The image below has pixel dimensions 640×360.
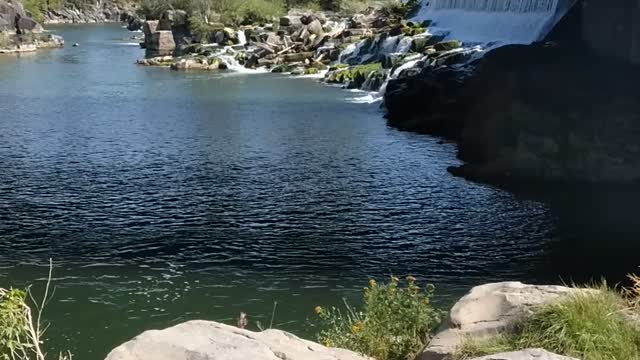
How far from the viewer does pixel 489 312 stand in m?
9.21

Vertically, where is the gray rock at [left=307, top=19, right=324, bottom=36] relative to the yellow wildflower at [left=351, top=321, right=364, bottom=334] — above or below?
above

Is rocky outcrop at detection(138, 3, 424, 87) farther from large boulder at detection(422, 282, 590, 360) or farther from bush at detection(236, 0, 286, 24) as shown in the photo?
large boulder at detection(422, 282, 590, 360)

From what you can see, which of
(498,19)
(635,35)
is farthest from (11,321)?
(498,19)

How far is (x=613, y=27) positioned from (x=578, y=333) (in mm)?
27647

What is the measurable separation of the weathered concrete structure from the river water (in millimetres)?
7626

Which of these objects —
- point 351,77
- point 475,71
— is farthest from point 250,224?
point 351,77

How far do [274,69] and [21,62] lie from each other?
25.3 metres

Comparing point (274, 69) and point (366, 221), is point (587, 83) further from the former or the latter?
point (274, 69)

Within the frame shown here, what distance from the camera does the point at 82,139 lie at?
3397cm

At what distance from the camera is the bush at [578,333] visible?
308 inches

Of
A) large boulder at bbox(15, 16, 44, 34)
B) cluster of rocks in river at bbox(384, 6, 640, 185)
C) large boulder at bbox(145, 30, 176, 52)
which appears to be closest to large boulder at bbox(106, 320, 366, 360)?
cluster of rocks in river at bbox(384, 6, 640, 185)

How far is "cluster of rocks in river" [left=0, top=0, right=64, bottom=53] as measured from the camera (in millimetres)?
85312

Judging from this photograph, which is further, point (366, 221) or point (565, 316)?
point (366, 221)

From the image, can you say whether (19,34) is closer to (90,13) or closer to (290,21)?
(290,21)
